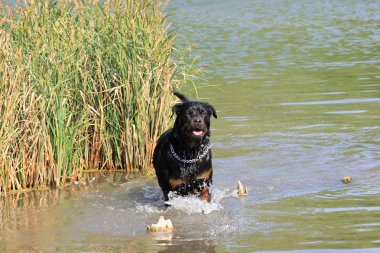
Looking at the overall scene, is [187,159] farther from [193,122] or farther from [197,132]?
[193,122]

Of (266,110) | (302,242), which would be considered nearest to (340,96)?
(266,110)

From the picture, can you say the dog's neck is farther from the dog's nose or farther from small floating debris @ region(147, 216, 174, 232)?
small floating debris @ region(147, 216, 174, 232)

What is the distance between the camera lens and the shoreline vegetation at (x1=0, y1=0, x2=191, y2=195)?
9.58 m

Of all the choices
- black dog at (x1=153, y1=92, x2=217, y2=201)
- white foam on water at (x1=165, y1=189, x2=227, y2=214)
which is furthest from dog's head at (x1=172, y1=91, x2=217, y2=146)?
white foam on water at (x1=165, y1=189, x2=227, y2=214)

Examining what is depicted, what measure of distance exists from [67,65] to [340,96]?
22.2ft

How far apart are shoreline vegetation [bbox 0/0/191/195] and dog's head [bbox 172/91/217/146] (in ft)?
5.28

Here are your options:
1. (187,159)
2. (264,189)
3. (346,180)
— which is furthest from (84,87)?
(346,180)

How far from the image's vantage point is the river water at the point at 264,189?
7.45 m

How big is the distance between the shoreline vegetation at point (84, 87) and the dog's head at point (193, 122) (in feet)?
5.28

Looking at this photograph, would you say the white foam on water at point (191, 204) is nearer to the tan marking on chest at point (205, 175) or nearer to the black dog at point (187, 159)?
the black dog at point (187, 159)

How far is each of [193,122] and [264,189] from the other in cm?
151

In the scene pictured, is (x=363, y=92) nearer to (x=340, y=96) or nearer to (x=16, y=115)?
(x=340, y=96)

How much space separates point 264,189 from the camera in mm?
9445

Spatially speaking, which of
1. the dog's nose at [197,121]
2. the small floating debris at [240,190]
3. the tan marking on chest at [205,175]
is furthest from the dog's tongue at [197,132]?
the small floating debris at [240,190]
